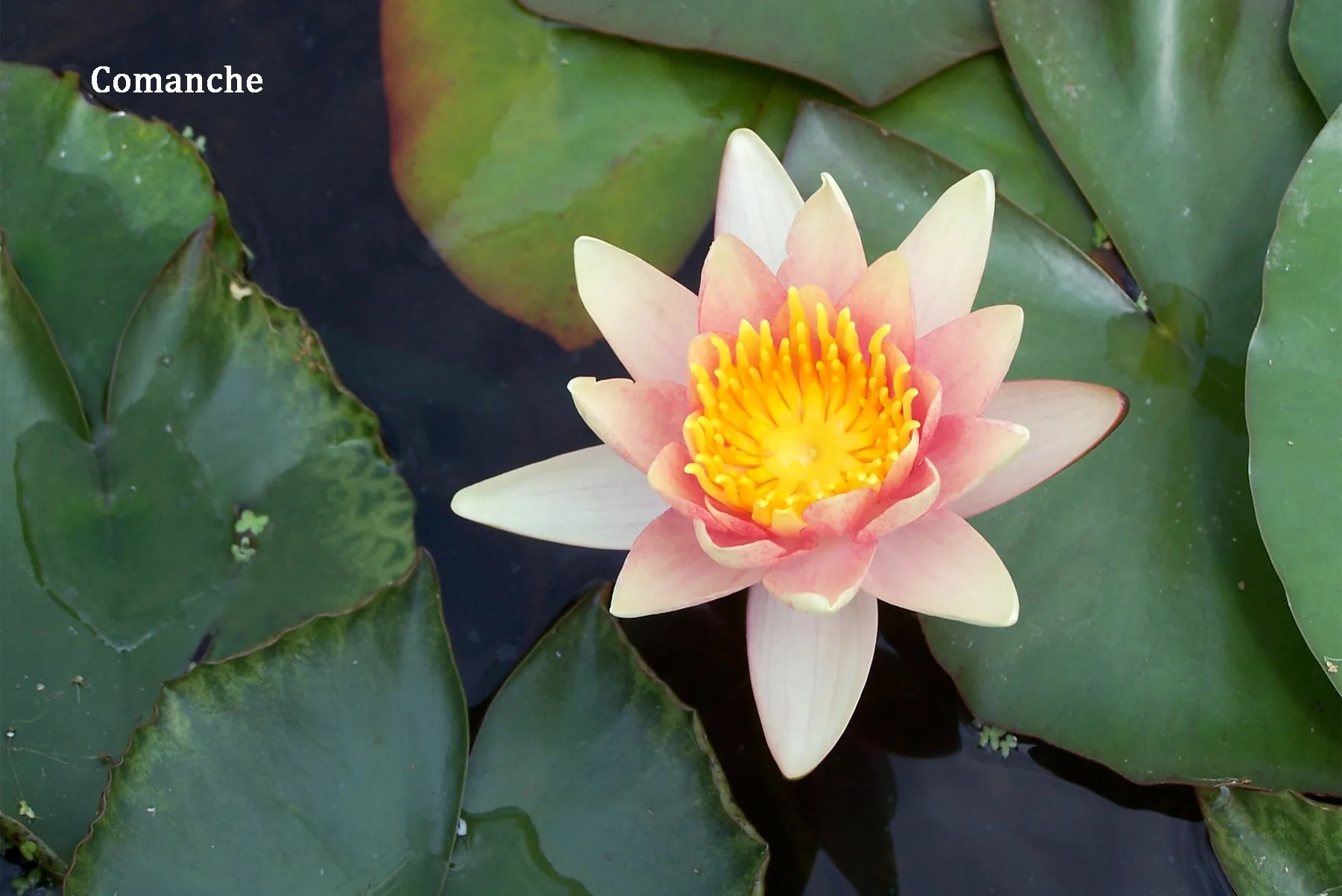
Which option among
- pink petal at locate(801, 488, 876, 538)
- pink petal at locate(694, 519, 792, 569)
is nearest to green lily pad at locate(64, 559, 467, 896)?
pink petal at locate(694, 519, 792, 569)

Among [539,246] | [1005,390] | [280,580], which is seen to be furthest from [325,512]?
[1005,390]

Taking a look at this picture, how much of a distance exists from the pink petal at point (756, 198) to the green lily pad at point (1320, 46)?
42.7 inches

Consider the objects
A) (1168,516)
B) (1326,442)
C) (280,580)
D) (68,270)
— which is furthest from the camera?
(68,270)

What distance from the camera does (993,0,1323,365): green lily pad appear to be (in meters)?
1.86

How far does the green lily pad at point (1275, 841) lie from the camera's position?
1.72 metres

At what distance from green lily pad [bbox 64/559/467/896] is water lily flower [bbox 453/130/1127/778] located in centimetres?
39

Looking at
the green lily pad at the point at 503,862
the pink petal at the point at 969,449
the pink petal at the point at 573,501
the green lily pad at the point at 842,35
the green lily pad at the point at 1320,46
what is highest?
the green lily pad at the point at 1320,46

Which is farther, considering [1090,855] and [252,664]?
[1090,855]

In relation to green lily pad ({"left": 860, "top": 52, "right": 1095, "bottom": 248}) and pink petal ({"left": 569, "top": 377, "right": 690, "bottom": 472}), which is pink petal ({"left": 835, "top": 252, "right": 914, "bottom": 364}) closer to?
pink petal ({"left": 569, "top": 377, "right": 690, "bottom": 472})

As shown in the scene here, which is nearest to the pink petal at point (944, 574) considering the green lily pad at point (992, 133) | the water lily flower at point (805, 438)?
the water lily flower at point (805, 438)

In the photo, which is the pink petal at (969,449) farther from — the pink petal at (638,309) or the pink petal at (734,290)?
the pink petal at (638,309)

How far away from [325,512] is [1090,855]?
1.73 meters

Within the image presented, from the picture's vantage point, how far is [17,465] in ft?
6.03

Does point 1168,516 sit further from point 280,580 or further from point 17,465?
point 17,465
